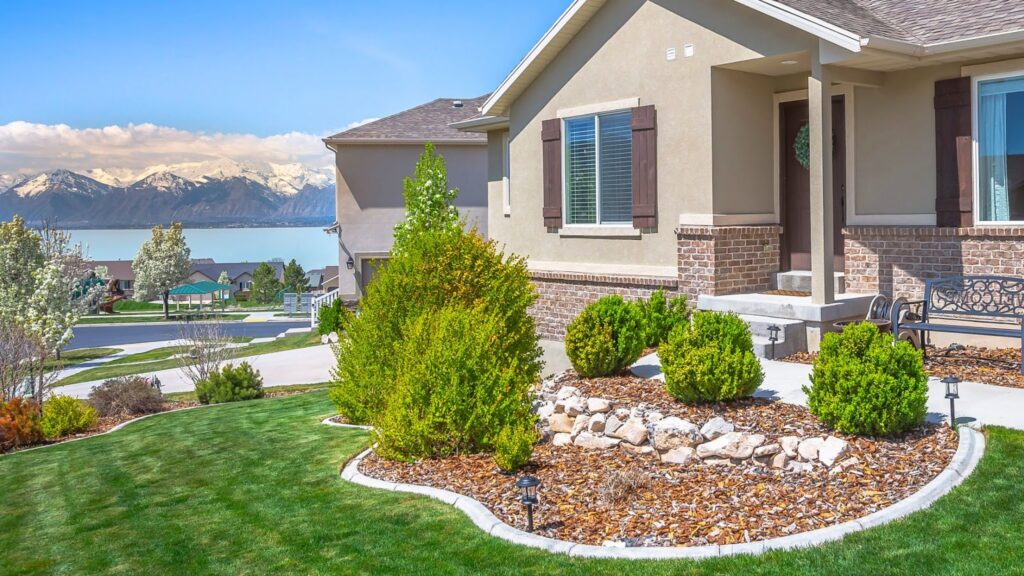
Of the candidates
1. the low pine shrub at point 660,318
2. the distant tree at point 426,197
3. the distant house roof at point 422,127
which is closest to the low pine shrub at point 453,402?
the low pine shrub at point 660,318

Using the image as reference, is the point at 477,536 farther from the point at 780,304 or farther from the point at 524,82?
the point at 524,82

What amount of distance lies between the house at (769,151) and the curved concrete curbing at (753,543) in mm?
4763

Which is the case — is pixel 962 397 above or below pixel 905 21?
below

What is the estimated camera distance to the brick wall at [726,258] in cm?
1280

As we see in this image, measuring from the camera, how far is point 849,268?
12.6 metres

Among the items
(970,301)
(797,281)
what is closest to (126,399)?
(797,281)

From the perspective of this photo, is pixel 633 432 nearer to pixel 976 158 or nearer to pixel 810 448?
pixel 810 448

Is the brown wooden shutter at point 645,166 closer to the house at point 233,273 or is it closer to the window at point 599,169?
the window at point 599,169

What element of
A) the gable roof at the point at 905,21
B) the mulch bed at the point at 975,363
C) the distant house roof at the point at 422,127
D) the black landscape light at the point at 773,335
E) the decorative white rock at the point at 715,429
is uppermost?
the distant house roof at the point at 422,127

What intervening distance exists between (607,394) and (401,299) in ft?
8.36

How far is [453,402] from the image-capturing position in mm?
8039

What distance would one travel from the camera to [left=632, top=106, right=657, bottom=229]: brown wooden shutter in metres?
13.7

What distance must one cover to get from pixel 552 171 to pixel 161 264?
55557 mm

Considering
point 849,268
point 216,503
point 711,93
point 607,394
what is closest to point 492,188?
point 711,93
